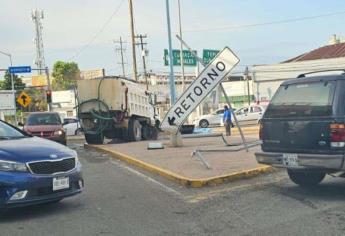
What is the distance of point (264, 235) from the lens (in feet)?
21.7

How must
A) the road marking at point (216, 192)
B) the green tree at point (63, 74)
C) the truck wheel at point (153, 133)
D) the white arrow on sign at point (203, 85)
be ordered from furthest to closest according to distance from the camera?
the green tree at point (63, 74)
the truck wheel at point (153, 133)
the white arrow on sign at point (203, 85)
the road marking at point (216, 192)

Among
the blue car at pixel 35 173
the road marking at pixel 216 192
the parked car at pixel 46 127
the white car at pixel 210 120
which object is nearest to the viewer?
the blue car at pixel 35 173

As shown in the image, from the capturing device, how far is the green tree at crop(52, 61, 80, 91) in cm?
10825

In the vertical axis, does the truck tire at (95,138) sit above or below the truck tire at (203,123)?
above

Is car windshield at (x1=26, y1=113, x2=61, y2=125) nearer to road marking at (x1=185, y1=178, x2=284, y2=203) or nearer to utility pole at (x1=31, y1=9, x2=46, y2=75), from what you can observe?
road marking at (x1=185, y1=178, x2=284, y2=203)

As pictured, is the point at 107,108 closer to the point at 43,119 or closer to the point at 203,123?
the point at 43,119

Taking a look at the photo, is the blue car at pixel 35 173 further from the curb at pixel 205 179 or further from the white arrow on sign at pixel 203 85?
the white arrow on sign at pixel 203 85

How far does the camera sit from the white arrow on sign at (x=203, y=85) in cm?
1467

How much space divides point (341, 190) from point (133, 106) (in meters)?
14.8

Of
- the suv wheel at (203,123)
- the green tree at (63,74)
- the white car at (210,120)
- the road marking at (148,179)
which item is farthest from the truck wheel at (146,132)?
the green tree at (63,74)

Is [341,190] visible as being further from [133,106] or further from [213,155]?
[133,106]

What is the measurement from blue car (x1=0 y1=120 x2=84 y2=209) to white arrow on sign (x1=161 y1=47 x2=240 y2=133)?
701cm

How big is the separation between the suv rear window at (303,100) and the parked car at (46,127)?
1340 cm

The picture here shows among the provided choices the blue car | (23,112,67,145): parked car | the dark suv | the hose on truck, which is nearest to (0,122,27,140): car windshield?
the blue car
